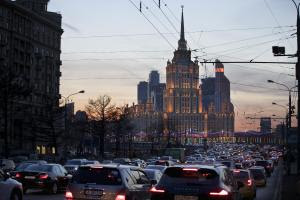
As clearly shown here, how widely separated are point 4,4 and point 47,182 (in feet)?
248

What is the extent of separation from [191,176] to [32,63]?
97.6 metres

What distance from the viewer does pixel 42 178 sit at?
1118 inches

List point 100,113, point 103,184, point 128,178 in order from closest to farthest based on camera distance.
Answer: point 103,184, point 128,178, point 100,113

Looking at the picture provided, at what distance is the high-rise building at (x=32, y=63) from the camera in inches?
3848

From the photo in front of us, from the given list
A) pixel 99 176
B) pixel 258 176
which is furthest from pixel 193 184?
pixel 258 176

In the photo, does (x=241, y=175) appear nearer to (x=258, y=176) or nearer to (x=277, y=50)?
(x=277, y=50)

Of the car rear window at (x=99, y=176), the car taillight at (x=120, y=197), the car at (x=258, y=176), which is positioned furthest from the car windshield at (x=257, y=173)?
the car taillight at (x=120, y=197)

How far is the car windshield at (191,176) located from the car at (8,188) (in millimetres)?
5721

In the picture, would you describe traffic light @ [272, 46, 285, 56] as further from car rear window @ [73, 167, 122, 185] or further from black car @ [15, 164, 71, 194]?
car rear window @ [73, 167, 122, 185]

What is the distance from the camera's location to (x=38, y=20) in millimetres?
113062

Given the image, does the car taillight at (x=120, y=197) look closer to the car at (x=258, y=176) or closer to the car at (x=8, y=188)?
the car at (x=8, y=188)

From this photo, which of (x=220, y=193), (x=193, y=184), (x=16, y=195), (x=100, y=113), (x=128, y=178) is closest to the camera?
(x=220, y=193)

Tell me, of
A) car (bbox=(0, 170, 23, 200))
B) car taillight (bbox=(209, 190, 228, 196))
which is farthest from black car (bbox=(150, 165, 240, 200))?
car (bbox=(0, 170, 23, 200))

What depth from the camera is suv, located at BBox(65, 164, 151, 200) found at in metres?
15.6
